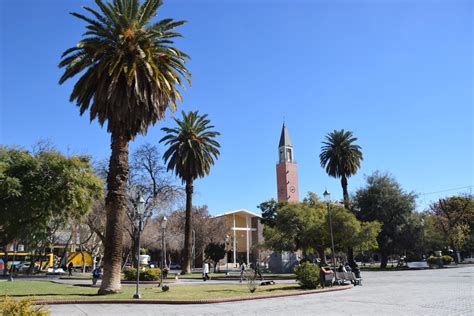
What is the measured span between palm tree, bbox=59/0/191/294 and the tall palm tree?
115ft

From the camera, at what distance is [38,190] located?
2697 cm

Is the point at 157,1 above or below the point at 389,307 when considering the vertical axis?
above

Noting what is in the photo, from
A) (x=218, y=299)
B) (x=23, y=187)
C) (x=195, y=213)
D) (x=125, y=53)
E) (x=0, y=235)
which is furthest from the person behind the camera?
(x=195, y=213)

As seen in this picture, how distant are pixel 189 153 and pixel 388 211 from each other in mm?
26822

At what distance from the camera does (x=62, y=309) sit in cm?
1383

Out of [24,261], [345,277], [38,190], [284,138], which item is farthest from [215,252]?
[284,138]

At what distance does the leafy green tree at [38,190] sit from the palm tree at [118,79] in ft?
30.8

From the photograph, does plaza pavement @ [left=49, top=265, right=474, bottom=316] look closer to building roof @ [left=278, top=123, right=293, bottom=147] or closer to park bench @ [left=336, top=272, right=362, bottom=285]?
park bench @ [left=336, top=272, right=362, bottom=285]

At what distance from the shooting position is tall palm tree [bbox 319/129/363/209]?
167 ft

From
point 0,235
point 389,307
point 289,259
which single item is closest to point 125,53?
point 389,307

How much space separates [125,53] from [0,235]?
20.9 metres

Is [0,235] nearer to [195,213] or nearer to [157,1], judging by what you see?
[157,1]

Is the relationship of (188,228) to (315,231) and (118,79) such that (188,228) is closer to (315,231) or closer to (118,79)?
(315,231)

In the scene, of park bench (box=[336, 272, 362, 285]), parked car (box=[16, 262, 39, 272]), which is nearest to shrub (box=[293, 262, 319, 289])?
park bench (box=[336, 272, 362, 285])
